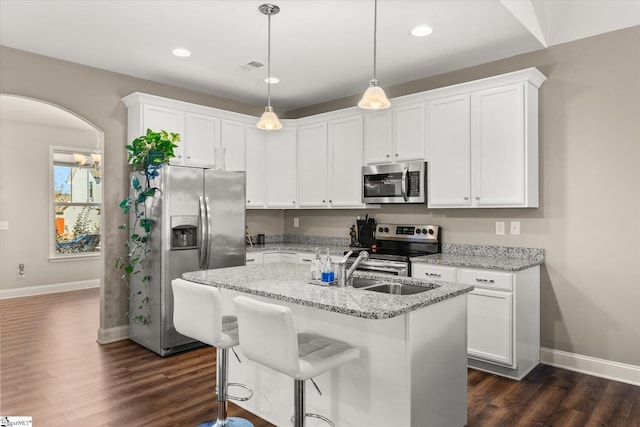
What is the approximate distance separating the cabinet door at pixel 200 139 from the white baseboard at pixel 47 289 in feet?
13.8

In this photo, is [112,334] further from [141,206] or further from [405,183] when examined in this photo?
[405,183]

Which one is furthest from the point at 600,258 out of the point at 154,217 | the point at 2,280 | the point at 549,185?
the point at 2,280

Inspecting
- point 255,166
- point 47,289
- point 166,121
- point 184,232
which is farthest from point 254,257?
point 47,289

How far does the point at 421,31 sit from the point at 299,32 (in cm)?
97

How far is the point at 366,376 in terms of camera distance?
217 centimetres

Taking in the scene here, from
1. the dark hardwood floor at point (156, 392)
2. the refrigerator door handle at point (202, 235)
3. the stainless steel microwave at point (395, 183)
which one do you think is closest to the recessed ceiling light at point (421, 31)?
the stainless steel microwave at point (395, 183)

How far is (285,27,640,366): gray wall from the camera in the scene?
3.35 meters

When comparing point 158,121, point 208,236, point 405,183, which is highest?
point 158,121

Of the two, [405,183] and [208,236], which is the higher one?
[405,183]

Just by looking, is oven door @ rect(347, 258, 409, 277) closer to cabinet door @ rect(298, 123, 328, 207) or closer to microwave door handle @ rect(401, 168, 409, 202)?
microwave door handle @ rect(401, 168, 409, 202)

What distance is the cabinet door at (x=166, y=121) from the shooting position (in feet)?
14.1

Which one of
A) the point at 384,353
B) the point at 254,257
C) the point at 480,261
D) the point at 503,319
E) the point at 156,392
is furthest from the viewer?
the point at 254,257

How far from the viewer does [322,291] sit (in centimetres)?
230

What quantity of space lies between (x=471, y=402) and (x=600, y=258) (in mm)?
1619
